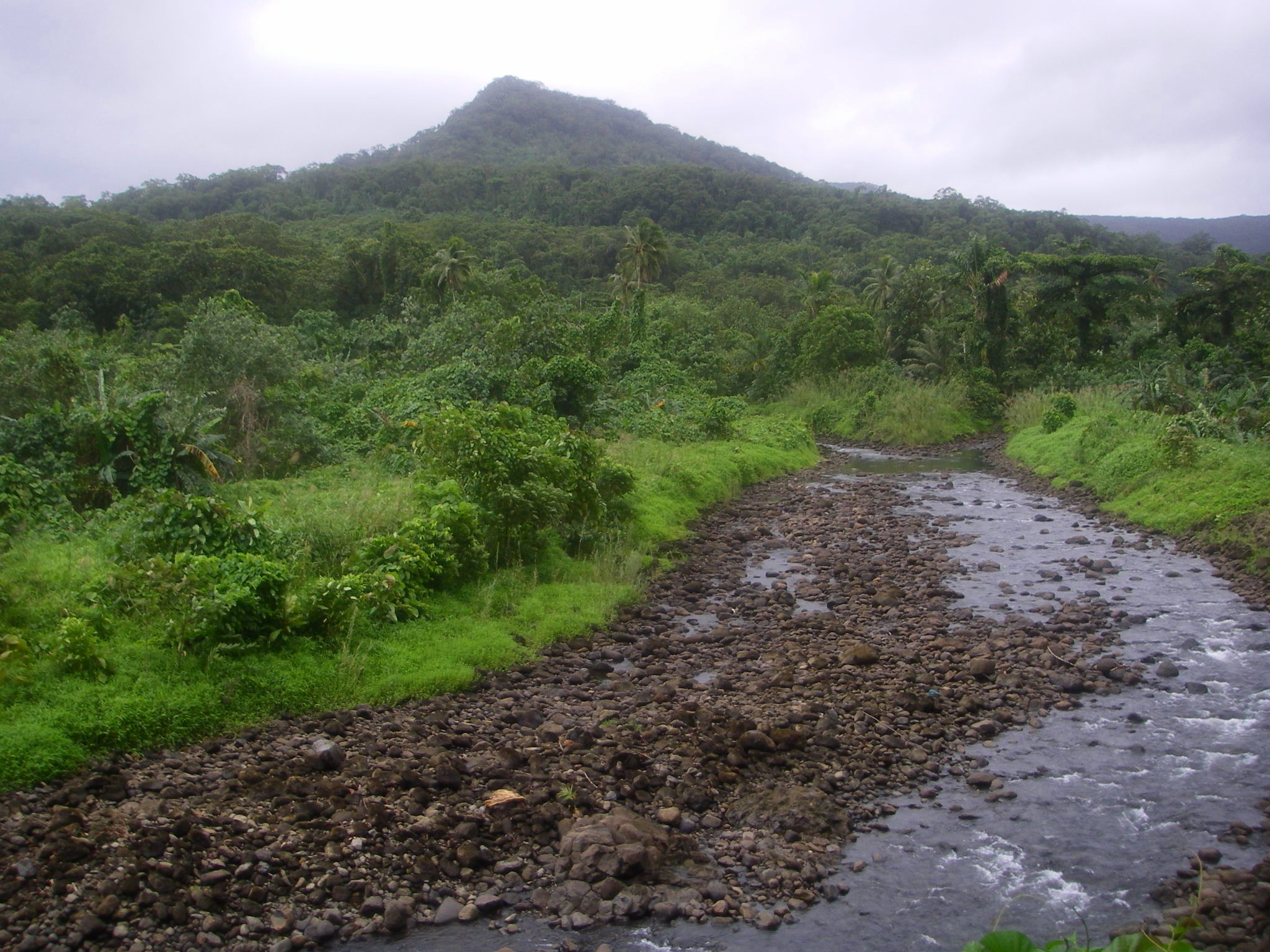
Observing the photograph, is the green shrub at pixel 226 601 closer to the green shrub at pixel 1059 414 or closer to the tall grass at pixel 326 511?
the tall grass at pixel 326 511

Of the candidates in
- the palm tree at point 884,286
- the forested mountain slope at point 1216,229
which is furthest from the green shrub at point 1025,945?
the forested mountain slope at point 1216,229

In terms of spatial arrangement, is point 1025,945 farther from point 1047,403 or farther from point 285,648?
point 1047,403

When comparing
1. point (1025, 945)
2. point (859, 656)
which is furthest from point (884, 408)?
point (1025, 945)

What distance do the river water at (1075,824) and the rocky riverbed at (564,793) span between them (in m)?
0.21

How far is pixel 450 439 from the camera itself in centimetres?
1394

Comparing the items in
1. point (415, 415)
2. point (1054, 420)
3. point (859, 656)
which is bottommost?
point (859, 656)

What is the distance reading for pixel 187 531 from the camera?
34.8 feet

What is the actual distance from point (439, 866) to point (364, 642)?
3.93m

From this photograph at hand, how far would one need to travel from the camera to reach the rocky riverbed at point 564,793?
250 inches

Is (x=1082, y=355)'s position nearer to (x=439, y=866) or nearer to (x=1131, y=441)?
(x=1131, y=441)

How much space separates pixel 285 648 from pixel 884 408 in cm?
3414

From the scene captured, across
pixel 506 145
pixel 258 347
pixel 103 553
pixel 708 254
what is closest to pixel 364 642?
pixel 103 553

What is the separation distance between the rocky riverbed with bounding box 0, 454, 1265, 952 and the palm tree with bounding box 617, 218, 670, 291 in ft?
144

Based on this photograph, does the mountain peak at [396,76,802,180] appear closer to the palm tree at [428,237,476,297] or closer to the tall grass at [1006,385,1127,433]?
the palm tree at [428,237,476,297]
